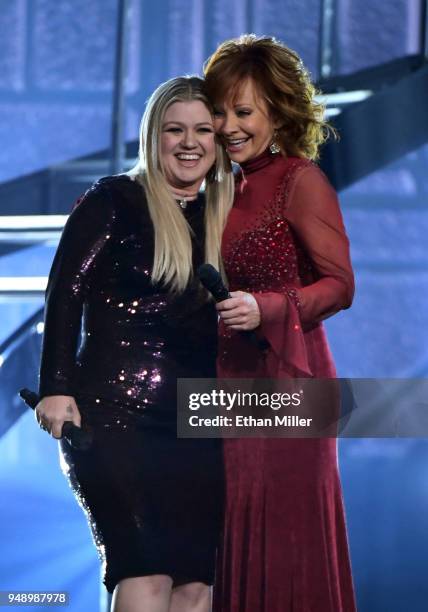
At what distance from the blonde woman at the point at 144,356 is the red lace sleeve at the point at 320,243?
0.14m

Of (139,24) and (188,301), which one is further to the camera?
(139,24)

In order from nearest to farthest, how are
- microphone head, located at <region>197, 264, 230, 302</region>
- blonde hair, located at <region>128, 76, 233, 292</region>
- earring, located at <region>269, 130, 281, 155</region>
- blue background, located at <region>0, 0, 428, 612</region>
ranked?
1. microphone head, located at <region>197, 264, 230, 302</region>
2. blonde hair, located at <region>128, 76, 233, 292</region>
3. earring, located at <region>269, 130, 281, 155</region>
4. blue background, located at <region>0, 0, 428, 612</region>

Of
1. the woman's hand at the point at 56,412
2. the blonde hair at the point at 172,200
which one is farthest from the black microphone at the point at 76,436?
the blonde hair at the point at 172,200

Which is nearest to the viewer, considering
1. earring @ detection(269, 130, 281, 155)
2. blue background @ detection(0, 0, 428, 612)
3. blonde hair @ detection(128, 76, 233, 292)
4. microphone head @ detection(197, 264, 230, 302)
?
microphone head @ detection(197, 264, 230, 302)

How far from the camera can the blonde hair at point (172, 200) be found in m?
1.76

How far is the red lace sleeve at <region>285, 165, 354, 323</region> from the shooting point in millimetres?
1771

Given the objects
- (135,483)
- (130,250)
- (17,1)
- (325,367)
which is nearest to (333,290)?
(325,367)

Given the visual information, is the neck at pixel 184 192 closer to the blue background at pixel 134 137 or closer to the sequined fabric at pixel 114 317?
the sequined fabric at pixel 114 317

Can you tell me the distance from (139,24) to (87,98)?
0.19m

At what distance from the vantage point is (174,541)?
176 cm

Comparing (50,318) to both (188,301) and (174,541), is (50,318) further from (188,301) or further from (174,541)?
(174,541)

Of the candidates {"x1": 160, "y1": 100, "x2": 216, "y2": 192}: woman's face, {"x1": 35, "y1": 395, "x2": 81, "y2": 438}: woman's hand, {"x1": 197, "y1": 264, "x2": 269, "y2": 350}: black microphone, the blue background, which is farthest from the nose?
the blue background

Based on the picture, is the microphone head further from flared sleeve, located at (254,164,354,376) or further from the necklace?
the necklace

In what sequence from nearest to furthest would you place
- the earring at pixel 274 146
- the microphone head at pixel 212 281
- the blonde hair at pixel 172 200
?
the microphone head at pixel 212 281 → the blonde hair at pixel 172 200 → the earring at pixel 274 146
